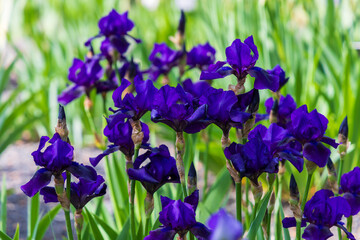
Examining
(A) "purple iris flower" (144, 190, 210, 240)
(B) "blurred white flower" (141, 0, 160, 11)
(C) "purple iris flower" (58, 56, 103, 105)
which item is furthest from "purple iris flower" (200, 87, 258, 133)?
(B) "blurred white flower" (141, 0, 160, 11)

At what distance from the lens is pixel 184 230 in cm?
82

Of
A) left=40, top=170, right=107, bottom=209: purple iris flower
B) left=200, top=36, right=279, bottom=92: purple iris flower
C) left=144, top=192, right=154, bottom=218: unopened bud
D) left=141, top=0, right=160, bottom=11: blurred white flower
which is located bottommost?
left=144, top=192, right=154, bottom=218: unopened bud

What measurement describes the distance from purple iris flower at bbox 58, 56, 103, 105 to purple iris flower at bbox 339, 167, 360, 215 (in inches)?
33.5

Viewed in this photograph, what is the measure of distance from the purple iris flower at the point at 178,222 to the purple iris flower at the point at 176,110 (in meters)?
0.15

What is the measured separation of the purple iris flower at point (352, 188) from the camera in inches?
39.3

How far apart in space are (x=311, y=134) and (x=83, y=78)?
86cm

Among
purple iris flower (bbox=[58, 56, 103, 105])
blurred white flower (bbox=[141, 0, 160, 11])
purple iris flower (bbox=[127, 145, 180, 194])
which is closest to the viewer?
purple iris flower (bbox=[127, 145, 180, 194])

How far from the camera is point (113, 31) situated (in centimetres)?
159

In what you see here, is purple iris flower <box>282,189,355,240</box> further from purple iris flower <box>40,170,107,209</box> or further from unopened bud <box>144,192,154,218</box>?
purple iris flower <box>40,170,107,209</box>

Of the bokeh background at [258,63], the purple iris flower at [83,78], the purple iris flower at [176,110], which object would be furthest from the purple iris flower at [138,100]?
the bokeh background at [258,63]

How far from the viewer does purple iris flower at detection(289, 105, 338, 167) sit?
89cm

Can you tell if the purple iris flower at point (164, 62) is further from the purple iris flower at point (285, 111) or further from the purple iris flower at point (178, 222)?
the purple iris flower at point (178, 222)

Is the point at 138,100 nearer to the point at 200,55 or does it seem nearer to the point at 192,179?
the point at 192,179

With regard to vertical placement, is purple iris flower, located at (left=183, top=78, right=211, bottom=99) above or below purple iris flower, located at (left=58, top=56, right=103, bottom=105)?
below
